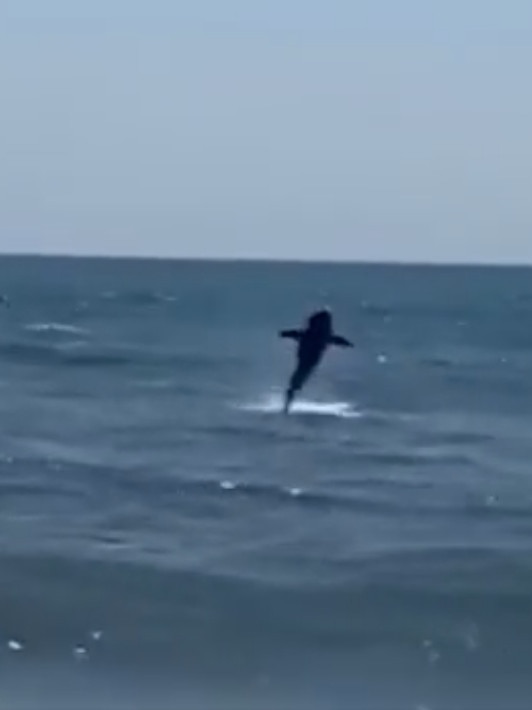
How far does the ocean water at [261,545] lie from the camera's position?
15930 mm

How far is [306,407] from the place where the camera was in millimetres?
42938

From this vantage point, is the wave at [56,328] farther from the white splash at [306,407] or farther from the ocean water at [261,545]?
the white splash at [306,407]

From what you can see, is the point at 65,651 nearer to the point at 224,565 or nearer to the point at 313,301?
the point at 224,565

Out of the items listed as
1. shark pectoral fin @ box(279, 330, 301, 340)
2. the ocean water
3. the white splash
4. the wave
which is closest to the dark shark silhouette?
shark pectoral fin @ box(279, 330, 301, 340)

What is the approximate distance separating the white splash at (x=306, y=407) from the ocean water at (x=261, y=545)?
12 cm

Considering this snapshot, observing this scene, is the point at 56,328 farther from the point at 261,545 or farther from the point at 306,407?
the point at 261,545

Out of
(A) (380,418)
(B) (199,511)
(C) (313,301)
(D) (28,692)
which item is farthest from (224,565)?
(C) (313,301)

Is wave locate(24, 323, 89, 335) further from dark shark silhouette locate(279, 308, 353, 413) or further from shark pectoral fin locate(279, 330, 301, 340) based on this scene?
shark pectoral fin locate(279, 330, 301, 340)

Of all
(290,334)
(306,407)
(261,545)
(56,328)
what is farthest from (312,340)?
(56,328)

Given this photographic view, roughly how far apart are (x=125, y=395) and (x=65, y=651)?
2732 cm

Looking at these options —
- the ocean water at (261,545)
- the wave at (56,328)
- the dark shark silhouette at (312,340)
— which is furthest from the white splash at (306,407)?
the wave at (56,328)

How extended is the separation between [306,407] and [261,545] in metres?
21.2

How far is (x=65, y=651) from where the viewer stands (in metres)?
16.6

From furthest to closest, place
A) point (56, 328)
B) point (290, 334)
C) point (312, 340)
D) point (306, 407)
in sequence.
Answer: point (56, 328) → point (306, 407) → point (312, 340) → point (290, 334)
